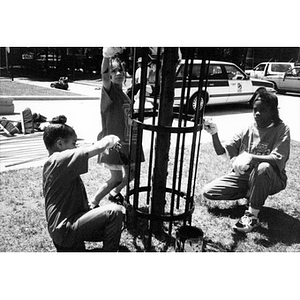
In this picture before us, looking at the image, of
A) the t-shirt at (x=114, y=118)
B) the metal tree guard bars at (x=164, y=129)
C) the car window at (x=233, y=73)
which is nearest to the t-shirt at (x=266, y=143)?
the metal tree guard bars at (x=164, y=129)

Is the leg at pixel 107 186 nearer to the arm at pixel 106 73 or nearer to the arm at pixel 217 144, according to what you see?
the arm at pixel 106 73

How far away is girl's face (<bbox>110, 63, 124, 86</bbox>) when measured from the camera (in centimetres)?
274

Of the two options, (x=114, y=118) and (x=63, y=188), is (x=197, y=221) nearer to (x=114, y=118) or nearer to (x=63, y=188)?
(x=114, y=118)

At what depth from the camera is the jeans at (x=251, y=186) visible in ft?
8.82

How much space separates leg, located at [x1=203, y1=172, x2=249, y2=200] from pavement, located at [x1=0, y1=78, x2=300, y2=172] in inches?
89.7

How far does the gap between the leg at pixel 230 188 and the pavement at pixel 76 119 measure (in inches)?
89.7

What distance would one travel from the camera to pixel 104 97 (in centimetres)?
263

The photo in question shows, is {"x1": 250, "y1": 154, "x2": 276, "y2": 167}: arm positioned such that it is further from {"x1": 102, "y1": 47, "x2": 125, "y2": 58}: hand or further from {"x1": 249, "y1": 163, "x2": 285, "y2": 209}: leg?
{"x1": 102, "y1": 47, "x2": 125, "y2": 58}: hand

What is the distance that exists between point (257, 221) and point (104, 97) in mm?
1668

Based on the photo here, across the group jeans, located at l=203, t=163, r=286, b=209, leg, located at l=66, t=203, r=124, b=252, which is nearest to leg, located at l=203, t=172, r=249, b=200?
jeans, located at l=203, t=163, r=286, b=209

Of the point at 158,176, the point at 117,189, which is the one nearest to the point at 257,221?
the point at 158,176

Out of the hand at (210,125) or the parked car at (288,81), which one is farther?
the parked car at (288,81)

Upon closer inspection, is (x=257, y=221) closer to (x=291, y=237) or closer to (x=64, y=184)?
(x=291, y=237)
